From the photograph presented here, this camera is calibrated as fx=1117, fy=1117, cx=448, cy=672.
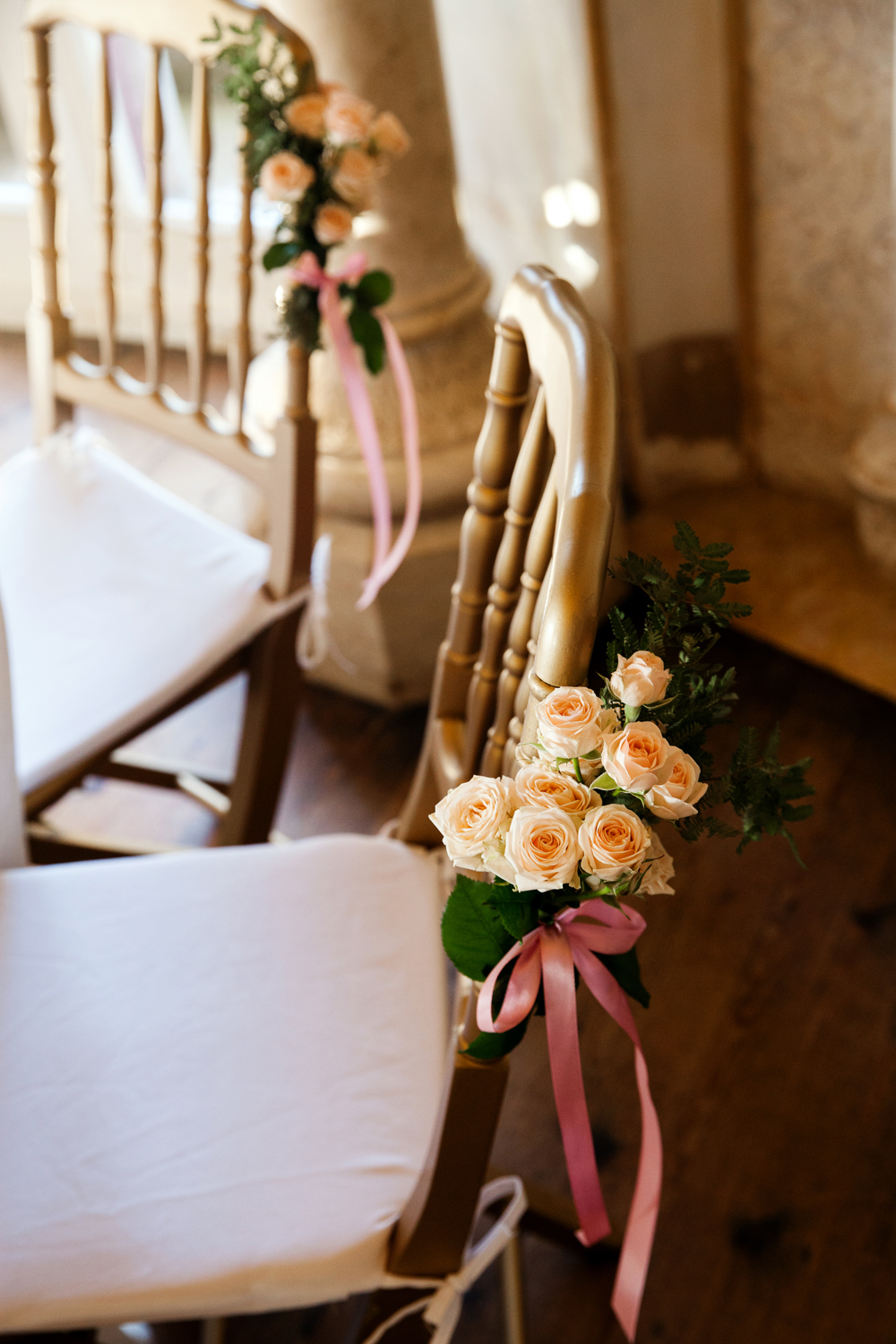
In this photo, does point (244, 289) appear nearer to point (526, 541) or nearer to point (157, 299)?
point (157, 299)

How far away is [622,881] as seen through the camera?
1.89 ft

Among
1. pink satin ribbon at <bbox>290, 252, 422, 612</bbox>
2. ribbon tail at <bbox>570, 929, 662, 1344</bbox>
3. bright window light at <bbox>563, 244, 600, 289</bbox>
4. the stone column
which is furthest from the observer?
bright window light at <bbox>563, 244, 600, 289</bbox>

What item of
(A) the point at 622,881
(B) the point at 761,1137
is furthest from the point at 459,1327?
(A) the point at 622,881

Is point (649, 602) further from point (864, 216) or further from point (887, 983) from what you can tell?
point (864, 216)

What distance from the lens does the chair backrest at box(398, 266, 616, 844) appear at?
60cm

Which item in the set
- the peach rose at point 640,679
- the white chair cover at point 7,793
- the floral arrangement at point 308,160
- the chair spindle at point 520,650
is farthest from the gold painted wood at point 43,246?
the peach rose at point 640,679

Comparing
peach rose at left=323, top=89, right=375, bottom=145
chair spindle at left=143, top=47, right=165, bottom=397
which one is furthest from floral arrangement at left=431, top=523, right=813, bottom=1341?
chair spindle at left=143, top=47, right=165, bottom=397

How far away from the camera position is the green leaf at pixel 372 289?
1315mm

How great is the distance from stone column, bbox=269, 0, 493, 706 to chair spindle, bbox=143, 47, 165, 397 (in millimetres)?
377

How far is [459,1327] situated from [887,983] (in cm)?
72

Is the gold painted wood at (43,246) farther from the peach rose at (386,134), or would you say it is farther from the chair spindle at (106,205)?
the peach rose at (386,134)

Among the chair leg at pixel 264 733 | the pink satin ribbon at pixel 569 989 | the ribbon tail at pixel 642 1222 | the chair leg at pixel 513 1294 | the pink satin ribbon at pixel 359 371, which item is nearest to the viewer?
the pink satin ribbon at pixel 569 989

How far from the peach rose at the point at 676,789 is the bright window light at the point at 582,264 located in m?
1.76

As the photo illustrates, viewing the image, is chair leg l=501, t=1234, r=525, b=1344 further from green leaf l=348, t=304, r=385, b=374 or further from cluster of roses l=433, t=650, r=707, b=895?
green leaf l=348, t=304, r=385, b=374
